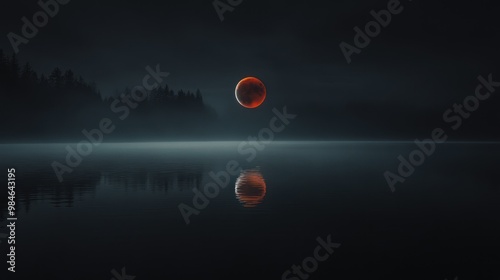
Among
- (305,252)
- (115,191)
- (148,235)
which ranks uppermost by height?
(115,191)

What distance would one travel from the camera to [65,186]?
46406mm

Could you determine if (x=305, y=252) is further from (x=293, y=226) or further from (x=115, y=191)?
(x=115, y=191)

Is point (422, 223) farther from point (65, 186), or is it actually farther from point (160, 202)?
point (65, 186)

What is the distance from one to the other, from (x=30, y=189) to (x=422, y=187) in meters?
36.9

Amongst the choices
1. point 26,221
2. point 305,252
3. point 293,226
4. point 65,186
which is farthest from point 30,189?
point 305,252

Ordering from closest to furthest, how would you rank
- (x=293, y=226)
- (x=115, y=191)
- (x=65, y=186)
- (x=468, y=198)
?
(x=293, y=226), (x=468, y=198), (x=115, y=191), (x=65, y=186)

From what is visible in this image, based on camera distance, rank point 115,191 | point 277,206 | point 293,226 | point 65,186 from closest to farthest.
Result: point 293,226 < point 277,206 < point 115,191 < point 65,186

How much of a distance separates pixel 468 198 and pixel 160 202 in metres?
24.4

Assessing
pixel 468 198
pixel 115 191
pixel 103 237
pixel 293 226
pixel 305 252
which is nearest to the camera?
pixel 305 252

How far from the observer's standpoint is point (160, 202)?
34938mm

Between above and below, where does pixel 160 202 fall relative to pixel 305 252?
above

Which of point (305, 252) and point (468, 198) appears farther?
point (468, 198)

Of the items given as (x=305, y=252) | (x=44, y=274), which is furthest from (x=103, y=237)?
(x=305, y=252)

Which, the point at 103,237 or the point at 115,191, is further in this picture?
the point at 115,191
